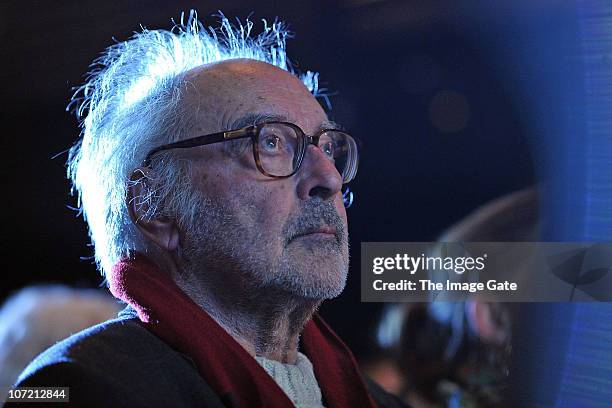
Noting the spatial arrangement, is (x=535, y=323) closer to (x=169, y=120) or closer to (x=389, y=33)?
(x=389, y=33)

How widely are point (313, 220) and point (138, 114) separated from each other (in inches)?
17.9

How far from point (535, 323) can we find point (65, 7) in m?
1.46

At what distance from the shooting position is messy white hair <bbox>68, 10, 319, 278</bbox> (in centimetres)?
133

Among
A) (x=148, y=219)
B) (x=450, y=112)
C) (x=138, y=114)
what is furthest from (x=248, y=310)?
(x=450, y=112)

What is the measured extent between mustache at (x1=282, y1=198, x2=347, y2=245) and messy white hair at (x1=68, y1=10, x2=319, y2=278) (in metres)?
0.21

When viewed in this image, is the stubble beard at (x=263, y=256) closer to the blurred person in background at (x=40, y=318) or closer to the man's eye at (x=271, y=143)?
the man's eye at (x=271, y=143)

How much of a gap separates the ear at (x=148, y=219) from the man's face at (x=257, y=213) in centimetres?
3

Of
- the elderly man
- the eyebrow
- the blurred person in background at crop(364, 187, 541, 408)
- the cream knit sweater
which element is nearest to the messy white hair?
→ the elderly man

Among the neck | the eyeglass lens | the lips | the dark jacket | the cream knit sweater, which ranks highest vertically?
the eyeglass lens

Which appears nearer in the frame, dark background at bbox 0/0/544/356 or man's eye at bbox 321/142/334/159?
man's eye at bbox 321/142/334/159

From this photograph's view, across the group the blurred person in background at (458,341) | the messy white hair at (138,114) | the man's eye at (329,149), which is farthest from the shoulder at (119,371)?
the blurred person in background at (458,341)

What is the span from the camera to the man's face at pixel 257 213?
4.07 feet

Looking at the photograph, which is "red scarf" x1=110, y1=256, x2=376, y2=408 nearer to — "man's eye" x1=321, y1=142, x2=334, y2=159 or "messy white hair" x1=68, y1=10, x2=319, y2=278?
"messy white hair" x1=68, y1=10, x2=319, y2=278

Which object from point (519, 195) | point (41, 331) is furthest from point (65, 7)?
point (519, 195)
